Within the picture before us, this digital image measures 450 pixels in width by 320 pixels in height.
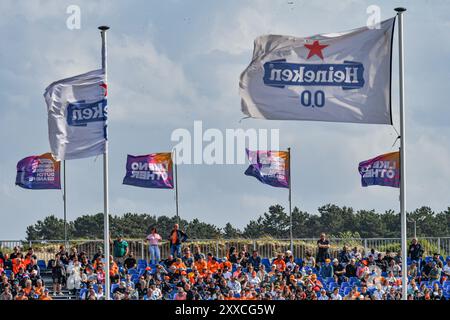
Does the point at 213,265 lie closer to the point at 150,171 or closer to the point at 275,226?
the point at 150,171

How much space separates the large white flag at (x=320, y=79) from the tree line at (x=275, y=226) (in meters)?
73.2

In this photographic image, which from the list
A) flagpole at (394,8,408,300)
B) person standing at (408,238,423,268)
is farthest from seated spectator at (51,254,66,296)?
flagpole at (394,8,408,300)

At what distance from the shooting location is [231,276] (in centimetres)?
3272

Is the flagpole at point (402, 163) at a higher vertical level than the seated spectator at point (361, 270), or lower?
higher

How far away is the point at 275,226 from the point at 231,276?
68.9 metres

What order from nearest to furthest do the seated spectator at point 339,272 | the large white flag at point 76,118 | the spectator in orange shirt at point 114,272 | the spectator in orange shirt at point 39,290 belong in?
the large white flag at point 76,118
the spectator in orange shirt at point 39,290
the spectator in orange shirt at point 114,272
the seated spectator at point 339,272

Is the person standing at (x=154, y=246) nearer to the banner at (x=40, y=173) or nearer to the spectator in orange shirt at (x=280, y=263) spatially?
the spectator in orange shirt at (x=280, y=263)

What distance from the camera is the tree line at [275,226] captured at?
3895 inches

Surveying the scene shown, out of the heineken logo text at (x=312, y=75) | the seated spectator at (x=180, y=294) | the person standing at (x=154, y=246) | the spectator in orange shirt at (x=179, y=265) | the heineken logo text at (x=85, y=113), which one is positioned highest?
the heineken logo text at (x=312, y=75)

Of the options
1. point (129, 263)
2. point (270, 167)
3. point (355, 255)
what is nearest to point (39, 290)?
point (129, 263)

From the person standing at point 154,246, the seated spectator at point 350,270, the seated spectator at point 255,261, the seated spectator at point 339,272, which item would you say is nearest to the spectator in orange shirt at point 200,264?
the seated spectator at point 255,261

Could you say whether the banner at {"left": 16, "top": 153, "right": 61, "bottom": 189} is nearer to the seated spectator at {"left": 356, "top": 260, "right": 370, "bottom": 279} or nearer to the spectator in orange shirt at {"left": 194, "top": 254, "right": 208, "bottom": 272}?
the spectator in orange shirt at {"left": 194, "top": 254, "right": 208, "bottom": 272}

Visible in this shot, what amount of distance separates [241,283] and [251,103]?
443 inches
